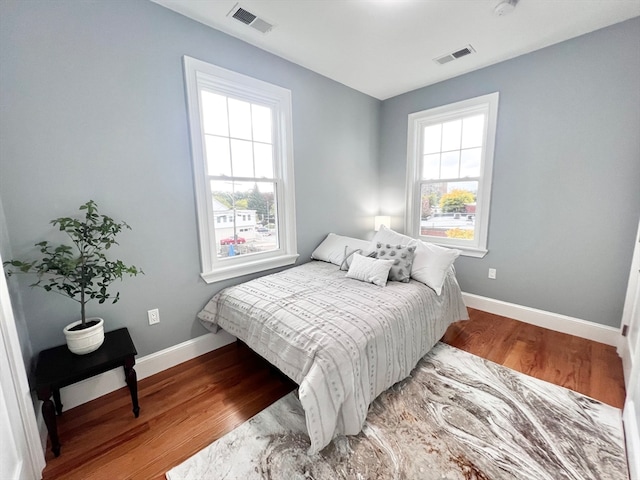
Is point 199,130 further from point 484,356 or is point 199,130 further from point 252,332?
point 484,356

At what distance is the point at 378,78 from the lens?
2.96 m

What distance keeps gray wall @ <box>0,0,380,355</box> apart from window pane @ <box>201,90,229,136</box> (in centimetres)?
20

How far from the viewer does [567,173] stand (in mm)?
2355

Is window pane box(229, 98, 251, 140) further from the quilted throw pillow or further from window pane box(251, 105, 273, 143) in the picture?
the quilted throw pillow

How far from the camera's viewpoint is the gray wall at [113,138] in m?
1.43

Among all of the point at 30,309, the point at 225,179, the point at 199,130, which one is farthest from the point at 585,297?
the point at 30,309

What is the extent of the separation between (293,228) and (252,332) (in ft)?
4.11

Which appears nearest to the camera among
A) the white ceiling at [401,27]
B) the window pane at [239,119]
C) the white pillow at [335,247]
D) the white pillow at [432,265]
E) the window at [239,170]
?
the white ceiling at [401,27]

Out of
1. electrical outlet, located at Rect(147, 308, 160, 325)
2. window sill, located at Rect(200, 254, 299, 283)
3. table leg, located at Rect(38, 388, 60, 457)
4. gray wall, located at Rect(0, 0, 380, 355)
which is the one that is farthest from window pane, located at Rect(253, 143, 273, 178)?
table leg, located at Rect(38, 388, 60, 457)

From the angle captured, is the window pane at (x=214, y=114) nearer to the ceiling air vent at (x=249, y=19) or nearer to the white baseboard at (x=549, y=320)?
the ceiling air vent at (x=249, y=19)

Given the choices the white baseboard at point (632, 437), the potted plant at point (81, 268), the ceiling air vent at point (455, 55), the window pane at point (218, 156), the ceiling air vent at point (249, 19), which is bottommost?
the white baseboard at point (632, 437)

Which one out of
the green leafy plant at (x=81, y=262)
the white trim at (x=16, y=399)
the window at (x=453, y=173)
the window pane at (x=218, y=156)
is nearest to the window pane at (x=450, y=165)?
the window at (x=453, y=173)

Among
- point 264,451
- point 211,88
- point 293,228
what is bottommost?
point 264,451

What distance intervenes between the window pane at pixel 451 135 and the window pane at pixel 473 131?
0.05 m
